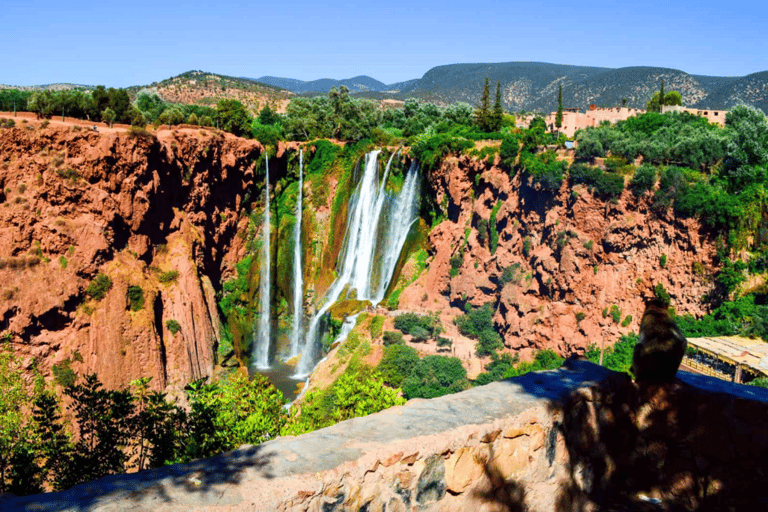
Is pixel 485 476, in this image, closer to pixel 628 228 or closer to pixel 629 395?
pixel 629 395

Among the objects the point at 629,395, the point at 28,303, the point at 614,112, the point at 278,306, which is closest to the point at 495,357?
the point at 278,306

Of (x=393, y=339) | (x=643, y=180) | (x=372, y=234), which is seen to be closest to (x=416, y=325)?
(x=393, y=339)

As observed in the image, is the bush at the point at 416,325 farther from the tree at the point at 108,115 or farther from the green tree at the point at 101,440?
the green tree at the point at 101,440

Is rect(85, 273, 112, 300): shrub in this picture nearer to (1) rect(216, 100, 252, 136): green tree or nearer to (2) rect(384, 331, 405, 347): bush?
(2) rect(384, 331, 405, 347): bush

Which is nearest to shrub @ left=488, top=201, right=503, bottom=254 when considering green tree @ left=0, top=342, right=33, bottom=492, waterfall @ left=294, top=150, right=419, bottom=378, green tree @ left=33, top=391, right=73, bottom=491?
waterfall @ left=294, top=150, right=419, bottom=378

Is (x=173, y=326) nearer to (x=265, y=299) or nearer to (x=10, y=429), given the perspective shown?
(x=265, y=299)

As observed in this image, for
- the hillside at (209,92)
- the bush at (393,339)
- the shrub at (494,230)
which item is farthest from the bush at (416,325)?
the hillside at (209,92)
